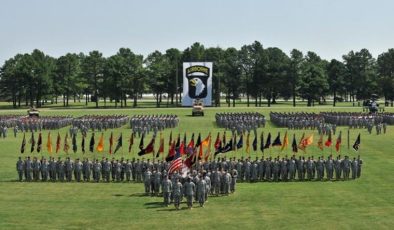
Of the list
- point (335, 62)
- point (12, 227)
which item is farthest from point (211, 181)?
point (335, 62)

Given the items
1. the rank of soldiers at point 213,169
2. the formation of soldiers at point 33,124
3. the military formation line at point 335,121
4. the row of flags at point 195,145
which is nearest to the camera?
the row of flags at point 195,145

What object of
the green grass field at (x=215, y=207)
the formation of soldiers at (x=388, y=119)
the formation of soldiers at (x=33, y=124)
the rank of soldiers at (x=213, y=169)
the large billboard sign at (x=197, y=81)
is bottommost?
the green grass field at (x=215, y=207)

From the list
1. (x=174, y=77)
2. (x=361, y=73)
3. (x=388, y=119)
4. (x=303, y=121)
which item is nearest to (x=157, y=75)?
(x=174, y=77)

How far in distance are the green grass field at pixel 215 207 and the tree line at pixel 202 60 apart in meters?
83.2

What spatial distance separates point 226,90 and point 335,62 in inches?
1071

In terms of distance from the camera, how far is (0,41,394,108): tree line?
386 ft

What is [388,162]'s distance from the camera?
114ft

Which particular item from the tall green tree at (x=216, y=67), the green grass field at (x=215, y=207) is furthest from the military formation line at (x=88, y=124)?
the tall green tree at (x=216, y=67)

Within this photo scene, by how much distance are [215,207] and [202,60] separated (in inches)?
4074

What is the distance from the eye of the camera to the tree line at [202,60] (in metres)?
118

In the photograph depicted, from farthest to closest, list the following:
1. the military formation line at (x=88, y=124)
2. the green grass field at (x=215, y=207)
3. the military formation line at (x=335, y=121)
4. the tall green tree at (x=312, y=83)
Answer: the tall green tree at (x=312, y=83) → the military formation line at (x=88, y=124) → the military formation line at (x=335, y=121) → the green grass field at (x=215, y=207)

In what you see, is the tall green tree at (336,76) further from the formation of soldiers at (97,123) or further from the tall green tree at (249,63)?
the formation of soldiers at (97,123)

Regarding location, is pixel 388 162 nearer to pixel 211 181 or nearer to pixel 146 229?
pixel 211 181

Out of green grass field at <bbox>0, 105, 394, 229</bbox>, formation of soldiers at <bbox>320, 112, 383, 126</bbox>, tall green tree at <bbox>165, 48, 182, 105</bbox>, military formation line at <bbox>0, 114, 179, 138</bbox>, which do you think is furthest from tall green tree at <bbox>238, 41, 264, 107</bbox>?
green grass field at <bbox>0, 105, 394, 229</bbox>
